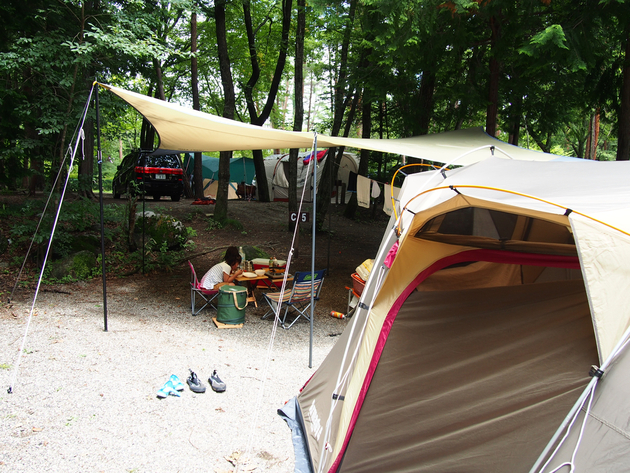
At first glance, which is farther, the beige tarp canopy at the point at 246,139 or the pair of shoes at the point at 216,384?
the beige tarp canopy at the point at 246,139

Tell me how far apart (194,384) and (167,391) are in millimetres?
229

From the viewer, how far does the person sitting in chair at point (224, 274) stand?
582 centimetres

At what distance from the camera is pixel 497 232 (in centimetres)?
346

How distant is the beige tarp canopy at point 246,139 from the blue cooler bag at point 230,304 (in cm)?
190

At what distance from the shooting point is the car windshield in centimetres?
1308

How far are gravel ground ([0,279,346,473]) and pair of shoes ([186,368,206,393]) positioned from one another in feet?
0.17

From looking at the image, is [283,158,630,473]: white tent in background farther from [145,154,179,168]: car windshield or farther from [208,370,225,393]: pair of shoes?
[145,154,179,168]: car windshield

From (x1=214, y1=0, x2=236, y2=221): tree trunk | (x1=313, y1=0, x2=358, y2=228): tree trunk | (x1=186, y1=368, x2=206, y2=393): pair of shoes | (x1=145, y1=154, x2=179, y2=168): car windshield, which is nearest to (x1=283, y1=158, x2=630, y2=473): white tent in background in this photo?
(x1=186, y1=368, x2=206, y2=393): pair of shoes

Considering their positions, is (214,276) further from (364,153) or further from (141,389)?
(364,153)

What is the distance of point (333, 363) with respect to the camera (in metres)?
3.36

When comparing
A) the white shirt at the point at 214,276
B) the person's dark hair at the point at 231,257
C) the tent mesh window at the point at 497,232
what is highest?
the tent mesh window at the point at 497,232

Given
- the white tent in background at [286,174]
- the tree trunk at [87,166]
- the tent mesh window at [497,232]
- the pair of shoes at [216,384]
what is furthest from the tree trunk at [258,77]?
the pair of shoes at [216,384]

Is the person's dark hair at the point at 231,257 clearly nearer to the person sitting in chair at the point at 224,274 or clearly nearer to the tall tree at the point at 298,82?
the person sitting in chair at the point at 224,274

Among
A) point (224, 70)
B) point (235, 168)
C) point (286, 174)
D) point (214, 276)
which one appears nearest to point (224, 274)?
point (214, 276)
